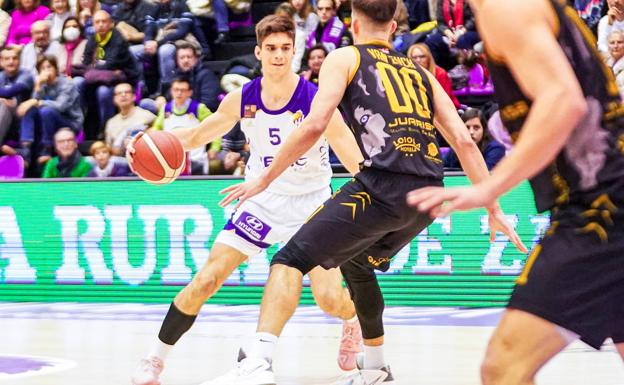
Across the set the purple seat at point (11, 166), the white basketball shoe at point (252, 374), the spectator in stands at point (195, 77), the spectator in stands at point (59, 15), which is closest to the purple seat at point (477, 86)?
the spectator in stands at point (195, 77)

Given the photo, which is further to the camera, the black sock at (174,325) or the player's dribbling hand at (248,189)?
the black sock at (174,325)

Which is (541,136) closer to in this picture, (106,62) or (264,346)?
(264,346)

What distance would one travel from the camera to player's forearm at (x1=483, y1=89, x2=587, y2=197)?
2.69 m

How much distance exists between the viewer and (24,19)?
46.4 feet

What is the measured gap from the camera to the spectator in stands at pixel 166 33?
12.7m

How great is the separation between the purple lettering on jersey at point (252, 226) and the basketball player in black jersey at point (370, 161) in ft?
2.52

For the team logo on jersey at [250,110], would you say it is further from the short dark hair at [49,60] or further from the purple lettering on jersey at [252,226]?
the short dark hair at [49,60]

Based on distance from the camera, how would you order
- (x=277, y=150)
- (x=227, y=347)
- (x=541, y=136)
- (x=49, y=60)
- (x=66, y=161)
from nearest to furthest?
(x=541, y=136)
(x=277, y=150)
(x=227, y=347)
(x=66, y=161)
(x=49, y=60)

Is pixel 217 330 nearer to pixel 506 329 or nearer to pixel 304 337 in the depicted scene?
pixel 304 337

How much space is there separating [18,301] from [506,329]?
26.8 feet

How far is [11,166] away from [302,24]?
3.73 meters

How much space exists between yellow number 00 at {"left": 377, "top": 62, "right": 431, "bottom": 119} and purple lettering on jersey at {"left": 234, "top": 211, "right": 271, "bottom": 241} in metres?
1.28

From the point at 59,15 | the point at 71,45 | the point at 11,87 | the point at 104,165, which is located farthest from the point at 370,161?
the point at 59,15

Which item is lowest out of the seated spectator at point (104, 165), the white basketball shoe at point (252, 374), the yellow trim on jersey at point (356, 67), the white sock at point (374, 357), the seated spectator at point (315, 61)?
the white sock at point (374, 357)
